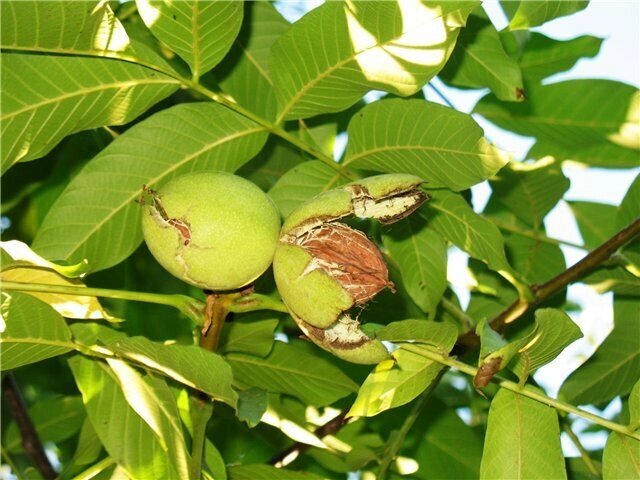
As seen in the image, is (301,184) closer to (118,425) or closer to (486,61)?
(486,61)

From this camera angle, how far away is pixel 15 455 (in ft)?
8.95

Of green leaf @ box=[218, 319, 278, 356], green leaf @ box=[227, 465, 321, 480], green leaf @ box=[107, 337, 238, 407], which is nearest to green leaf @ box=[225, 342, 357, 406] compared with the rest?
green leaf @ box=[218, 319, 278, 356]

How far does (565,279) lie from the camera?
209 cm

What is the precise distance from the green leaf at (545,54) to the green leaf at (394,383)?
1.04 m

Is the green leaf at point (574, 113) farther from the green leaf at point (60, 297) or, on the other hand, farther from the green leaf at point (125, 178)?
the green leaf at point (60, 297)

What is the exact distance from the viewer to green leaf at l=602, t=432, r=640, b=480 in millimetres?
1582

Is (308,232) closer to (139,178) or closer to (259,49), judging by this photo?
(139,178)

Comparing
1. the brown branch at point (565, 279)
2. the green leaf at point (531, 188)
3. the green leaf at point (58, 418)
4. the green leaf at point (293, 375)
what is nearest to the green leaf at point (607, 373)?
the brown branch at point (565, 279)

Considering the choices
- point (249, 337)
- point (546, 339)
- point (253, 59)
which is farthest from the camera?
point (253, 59)

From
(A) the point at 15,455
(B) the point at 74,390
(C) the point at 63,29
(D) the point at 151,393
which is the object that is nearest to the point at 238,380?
(D) the point at 151,393

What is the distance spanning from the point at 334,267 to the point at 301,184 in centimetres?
42

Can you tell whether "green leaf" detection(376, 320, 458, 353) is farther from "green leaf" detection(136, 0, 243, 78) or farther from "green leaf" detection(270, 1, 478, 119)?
"green leaf" detection(136, 0, 243, 78)

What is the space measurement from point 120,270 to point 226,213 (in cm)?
74

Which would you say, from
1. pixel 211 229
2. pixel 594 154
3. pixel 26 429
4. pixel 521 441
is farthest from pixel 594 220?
pixel 26 429
